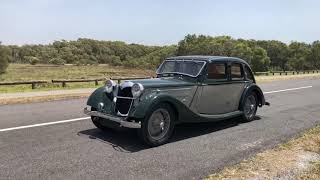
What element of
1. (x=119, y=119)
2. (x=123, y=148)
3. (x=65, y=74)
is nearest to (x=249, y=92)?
(x=119, y=119)

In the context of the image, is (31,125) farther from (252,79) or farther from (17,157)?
(252,79)

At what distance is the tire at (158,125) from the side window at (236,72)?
250 cm

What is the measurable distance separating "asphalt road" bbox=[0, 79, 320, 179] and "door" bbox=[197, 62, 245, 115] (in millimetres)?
522

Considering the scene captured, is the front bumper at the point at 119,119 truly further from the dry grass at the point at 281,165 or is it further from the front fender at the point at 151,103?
the dry grass at the point at 281,165

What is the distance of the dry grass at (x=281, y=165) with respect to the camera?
240 inches

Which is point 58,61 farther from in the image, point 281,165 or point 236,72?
point 281,165

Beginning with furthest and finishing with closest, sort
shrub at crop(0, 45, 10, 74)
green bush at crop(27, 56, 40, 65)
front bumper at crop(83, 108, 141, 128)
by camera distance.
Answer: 1. green bush at crop(27, 56, 40, 65)
2. shrub at crop(0, 45, 10, 74)
3. front bumper at crop(83, 108, 141, 128)

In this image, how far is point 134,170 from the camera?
6.43 metres

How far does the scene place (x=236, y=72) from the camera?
10555 millimetres

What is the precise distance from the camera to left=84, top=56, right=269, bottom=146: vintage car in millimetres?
7953

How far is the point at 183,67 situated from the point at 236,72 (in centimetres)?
167

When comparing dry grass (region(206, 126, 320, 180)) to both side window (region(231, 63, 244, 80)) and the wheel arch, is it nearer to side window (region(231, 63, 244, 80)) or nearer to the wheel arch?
the wheel arch

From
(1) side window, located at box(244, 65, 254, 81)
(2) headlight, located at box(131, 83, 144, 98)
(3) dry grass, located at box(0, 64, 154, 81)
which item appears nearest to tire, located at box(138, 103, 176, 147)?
(2) headlight, located at box(131, 83, 144, 98)

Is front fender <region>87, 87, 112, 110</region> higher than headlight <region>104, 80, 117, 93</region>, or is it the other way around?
headlight <region>104, 80, 117, 93</region>
